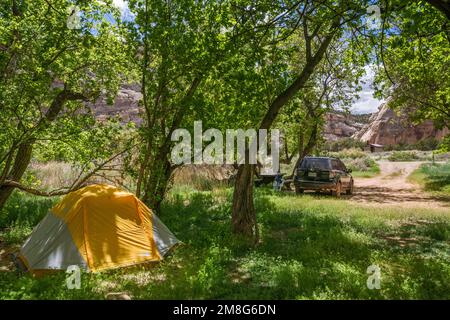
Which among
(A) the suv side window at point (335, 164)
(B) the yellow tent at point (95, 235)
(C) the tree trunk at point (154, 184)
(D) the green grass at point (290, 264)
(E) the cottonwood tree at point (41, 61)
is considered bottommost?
A: (D) the green grass at point (290, 264)

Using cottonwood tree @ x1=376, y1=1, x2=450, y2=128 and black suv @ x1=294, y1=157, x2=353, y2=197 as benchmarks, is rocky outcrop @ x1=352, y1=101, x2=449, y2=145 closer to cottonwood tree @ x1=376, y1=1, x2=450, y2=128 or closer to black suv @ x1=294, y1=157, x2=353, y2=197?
cottonwood tree @ x1=376, y1=1, x2=450, y2=128

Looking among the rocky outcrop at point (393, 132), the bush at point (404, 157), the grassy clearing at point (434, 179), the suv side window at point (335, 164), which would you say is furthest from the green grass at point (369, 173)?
the rocky outcrop at point (393, 132)

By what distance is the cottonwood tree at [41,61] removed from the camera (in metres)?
7.92

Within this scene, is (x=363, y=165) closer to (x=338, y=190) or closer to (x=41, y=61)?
(x=338, y=190)

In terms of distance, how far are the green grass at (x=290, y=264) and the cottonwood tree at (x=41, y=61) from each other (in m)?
3.01

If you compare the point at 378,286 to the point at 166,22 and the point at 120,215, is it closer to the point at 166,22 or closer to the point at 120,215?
the point at 120,215

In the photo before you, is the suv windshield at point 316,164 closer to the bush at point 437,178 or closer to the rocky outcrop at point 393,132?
the bush at point 437,178

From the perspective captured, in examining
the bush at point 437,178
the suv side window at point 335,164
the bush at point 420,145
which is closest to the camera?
the suv side window at point 335,164

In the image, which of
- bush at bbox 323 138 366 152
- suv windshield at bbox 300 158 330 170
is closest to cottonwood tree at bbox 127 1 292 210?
suv windshield at bbox 300 158 330 170

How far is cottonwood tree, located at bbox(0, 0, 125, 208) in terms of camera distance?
312 inches

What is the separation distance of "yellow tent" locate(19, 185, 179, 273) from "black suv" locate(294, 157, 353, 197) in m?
10.9

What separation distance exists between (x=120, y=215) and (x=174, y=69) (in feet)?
14.4

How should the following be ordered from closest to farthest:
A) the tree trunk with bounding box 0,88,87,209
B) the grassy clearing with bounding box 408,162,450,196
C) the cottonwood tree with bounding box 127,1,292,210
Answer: the cottonwood tree with bounding box 127,1,292,210, the tree trunk with bounding box 0,88,87,209, the grassy clearing with bounding box 408,162,450,196

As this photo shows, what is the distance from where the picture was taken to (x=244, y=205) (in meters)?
9.83
